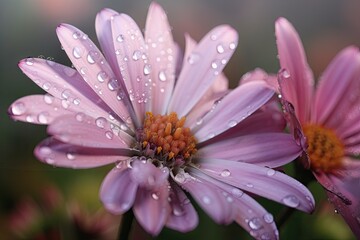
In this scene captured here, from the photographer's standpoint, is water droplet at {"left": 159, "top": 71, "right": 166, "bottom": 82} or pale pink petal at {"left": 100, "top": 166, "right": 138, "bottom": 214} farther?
water droplet at {"left": 159, "top": 71, "right": 166, "bottom": 82}

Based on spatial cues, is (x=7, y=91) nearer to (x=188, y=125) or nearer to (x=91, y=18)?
(x=91, y=18)

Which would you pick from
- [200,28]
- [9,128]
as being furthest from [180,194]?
[200,28]

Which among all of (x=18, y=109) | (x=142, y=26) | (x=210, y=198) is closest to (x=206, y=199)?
(x=210, y=198)

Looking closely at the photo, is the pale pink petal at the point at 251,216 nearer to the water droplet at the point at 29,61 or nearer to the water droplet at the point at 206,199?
the water droplet at the point at 206,199

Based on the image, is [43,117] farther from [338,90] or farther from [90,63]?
[338,90]

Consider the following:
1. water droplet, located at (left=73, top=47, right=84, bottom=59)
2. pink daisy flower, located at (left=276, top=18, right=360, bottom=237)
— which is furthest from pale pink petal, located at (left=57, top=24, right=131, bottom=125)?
pink daisy flower, located at (left=276, top=18, right=360, bottom=237)

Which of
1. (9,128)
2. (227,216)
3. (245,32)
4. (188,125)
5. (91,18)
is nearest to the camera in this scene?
(227,216)

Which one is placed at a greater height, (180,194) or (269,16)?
(180,194)

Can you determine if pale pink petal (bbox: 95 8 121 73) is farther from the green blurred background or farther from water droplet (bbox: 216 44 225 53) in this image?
the green blurred background
